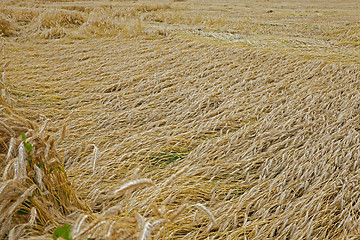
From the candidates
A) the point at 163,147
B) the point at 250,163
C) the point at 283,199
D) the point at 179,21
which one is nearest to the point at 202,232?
the point at 283,199

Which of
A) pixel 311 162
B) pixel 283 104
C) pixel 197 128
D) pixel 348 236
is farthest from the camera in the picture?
pixel 283 104

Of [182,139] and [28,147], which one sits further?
[182,139]

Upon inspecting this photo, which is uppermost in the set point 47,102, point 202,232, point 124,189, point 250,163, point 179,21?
point 179,21

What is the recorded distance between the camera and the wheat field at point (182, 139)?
1352 mm

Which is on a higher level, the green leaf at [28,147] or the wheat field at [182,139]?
the green leaf at [28,147]

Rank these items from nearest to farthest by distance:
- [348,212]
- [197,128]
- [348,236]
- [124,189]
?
[124,189] < [348,236] < [348,212] < [197,128]

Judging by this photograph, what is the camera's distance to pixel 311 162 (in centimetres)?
216

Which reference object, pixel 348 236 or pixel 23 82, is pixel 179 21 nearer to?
pixel 23 82

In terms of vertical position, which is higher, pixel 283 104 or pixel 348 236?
pixel 283 104

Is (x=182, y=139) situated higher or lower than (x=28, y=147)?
lower

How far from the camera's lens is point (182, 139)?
2.48 m

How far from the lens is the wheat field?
1352 mm

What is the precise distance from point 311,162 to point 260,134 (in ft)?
1.56

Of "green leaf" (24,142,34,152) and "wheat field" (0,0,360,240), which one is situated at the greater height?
"green leaf" (24,142,34,152)
